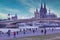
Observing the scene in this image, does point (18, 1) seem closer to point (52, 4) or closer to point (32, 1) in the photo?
point (32, 1)

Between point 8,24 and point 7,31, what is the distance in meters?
0.35

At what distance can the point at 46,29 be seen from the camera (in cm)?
1253

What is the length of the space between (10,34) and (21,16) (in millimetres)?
1160

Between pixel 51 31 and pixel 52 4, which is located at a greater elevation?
pixel 52 4

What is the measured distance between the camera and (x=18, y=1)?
11.5m

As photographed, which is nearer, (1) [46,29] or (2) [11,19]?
(2) [11,19]

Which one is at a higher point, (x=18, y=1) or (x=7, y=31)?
(x=18, y=1)

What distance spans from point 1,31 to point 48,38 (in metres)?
2.04

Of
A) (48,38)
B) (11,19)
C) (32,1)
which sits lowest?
(48,38)

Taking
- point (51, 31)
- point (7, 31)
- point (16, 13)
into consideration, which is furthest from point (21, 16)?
point (51, 31)

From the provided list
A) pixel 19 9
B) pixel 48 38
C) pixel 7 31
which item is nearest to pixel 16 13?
pixel 19 9

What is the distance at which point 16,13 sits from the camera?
1155 cm

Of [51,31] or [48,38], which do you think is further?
[51,31]

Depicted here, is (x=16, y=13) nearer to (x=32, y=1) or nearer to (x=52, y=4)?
(x=32, y=1)
